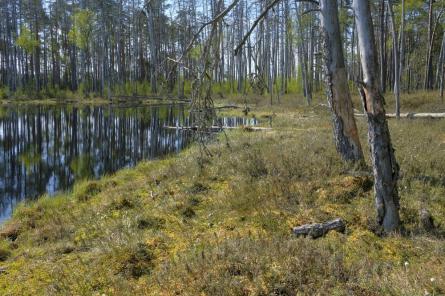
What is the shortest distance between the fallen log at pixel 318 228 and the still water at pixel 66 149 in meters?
4.08

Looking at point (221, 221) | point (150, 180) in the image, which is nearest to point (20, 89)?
point (150, 180)

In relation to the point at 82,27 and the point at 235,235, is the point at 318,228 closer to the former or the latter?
the point at 235,235

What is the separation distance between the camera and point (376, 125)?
19.3ft

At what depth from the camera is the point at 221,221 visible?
7.22m

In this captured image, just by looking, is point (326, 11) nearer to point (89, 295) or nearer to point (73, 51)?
point (89, 295)

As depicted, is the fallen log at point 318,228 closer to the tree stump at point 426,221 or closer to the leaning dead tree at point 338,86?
the tree stump at point 426,221

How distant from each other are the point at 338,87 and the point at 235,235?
474 centimetres

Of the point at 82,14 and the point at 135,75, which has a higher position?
the point at 82,14

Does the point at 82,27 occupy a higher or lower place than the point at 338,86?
higher

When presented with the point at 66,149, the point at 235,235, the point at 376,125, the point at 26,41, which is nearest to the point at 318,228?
the point at 235,235

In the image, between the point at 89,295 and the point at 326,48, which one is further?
the point at 326,48

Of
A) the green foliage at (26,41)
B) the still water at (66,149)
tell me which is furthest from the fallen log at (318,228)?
the green foliage at (26,41)

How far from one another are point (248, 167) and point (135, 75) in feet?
207

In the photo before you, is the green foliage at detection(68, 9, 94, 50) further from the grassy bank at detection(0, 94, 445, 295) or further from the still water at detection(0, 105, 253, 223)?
the grassy bank at detection(0, 94, 445, 295)
